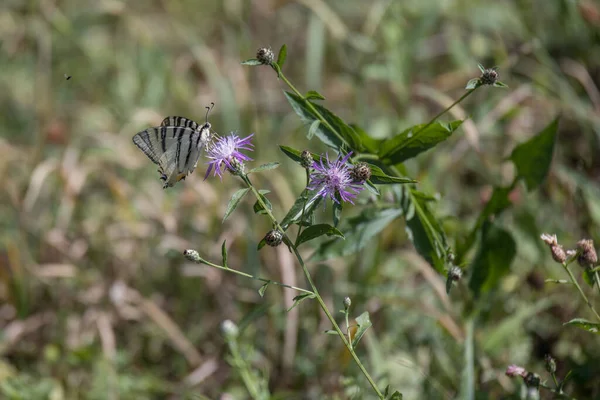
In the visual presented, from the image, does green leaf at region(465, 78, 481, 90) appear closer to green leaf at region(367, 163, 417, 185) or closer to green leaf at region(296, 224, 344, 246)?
green leaf at region(367, 163, 417, 185)

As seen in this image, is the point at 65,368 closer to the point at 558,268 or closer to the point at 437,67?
the point at 558,268

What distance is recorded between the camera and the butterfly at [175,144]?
136 centimetres

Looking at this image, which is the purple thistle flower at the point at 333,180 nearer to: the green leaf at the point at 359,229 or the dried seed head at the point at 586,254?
the green leaf at the point at 359,229

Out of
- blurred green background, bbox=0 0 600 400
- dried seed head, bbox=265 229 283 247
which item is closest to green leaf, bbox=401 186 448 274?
blurred green background, bbox=0 0 600 400

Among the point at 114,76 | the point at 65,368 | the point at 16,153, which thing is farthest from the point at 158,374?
the point at 114,76

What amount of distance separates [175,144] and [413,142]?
544 millimetres

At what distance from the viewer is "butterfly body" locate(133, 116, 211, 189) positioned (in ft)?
4.48

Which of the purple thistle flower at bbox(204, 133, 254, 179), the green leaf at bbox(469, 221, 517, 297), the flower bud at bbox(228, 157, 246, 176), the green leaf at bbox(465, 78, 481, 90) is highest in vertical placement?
the green leaf at bbox(465, 78, 481, 90)

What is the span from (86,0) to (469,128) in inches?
127

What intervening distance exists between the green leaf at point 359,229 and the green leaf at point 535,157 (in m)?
0.42

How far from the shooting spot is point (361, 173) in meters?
1.21

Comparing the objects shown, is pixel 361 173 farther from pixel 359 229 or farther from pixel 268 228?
pixel 268 228

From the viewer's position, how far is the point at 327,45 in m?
3.95

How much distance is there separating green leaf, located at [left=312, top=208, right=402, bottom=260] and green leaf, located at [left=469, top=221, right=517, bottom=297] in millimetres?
306
